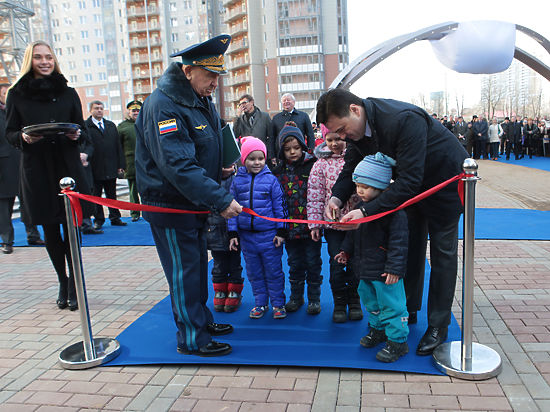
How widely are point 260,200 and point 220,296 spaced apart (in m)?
1.04

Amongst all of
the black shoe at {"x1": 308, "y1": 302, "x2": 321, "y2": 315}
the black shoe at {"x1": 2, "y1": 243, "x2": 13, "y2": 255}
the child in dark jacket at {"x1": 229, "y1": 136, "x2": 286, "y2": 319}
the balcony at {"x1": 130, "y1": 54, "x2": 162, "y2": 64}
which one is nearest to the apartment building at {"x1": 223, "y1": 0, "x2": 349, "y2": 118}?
the balcony at {"x1": 130, "y1": 54, "x2": 162, "y2": 64}

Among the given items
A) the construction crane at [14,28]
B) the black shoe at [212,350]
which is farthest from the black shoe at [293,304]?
the construction crane at [14,28]

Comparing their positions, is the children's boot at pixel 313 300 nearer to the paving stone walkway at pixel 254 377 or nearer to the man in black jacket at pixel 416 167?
the man in black jacket at pixel 416 167

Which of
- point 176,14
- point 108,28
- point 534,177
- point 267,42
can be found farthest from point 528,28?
point 108,28

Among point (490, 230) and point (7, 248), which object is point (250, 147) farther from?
point (7, 248)

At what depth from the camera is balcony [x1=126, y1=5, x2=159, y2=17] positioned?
68.0 m

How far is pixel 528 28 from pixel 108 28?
7020 centimetres

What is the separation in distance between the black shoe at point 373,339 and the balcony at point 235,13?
6976cm

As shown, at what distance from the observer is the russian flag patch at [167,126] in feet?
9.52

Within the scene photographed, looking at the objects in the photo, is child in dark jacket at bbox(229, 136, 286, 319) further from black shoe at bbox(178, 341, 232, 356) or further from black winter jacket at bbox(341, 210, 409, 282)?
black winter jacket at bbox(341, 210, 409, 282)

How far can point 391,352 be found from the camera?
3.08 meters

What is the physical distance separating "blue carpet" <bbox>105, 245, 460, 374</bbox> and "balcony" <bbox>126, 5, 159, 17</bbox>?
2839 inches

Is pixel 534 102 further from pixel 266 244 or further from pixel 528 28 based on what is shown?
pixel 266 244

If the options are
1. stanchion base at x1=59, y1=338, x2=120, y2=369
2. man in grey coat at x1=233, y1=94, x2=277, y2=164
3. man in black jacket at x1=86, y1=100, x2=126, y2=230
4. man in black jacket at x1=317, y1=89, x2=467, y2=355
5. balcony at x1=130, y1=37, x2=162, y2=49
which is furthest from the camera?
balcony at x1=130, y1=37, x2=162, y2=49
